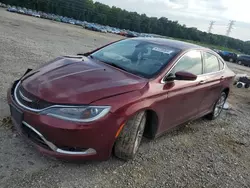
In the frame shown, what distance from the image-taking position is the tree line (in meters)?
93.7

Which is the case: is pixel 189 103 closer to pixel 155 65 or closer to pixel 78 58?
pixel 155 65

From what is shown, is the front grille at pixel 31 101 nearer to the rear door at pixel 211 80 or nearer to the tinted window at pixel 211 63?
the rear door at pixel 211 80

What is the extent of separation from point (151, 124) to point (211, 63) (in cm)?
227

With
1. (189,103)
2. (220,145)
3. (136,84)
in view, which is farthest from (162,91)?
(220,145)

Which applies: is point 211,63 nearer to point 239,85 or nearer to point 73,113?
point 73,113

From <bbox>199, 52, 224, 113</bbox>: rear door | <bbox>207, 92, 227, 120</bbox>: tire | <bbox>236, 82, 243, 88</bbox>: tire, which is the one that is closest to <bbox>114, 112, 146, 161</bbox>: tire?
<bbox>199, 52, 224, 113</bbox>: rear door

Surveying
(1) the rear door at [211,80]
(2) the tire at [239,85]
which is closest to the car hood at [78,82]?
(1) the rear door at [211,80]

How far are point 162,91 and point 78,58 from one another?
149 centimetres

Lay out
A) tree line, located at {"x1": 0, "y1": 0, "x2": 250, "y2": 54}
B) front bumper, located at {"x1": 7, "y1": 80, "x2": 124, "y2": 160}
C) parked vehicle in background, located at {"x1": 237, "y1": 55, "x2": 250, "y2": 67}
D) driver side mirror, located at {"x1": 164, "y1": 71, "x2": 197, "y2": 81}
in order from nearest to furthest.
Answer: front bumper, located at {"x1": 7, "y1": 80, "x2": 124, "y2": 160} → driver side mirror, located at {"x1": 164, "y1": 71, "x2": 197, "y2": 81} → parked vehicle in background, located at {"x1": 237, "y1": 55, "x2": 250, "y2": 67} → tree line, located at {"x1": 0, "y1": 0, "x2": 250, "y2": 54}

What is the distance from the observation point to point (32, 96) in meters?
3.05

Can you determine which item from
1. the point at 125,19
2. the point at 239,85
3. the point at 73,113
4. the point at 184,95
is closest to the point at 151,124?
the point at 184,95

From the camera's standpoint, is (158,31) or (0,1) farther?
(158,31)

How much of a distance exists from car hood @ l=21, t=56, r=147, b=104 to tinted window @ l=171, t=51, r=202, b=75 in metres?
0.84

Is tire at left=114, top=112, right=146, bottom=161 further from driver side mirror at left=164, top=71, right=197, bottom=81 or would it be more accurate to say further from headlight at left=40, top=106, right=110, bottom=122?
driver side mirror at left=164, top=71, right=197, bottom=81
